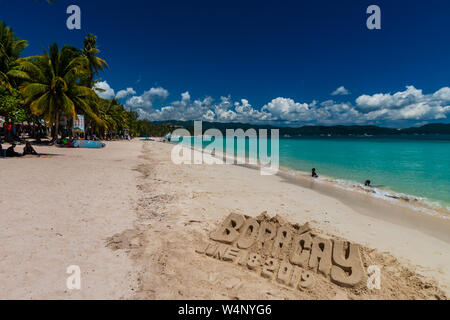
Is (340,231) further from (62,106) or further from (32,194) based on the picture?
(62,106)

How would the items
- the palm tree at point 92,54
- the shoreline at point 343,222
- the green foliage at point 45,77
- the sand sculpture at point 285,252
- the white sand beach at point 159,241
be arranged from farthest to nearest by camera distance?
the palm tree at point 92,54 < the green foliage at point 45,77 < the shoreline at point 343,222 < the sand sculpture at point 285,252 < the white sand beach at point 159,241

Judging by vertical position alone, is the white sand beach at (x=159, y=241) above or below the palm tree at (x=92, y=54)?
below

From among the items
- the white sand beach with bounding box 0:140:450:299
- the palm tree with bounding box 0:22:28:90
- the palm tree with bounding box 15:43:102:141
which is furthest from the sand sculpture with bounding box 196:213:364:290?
the palm tree with bounding box 0:22:28:90

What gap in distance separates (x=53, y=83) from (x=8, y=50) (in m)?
6.62

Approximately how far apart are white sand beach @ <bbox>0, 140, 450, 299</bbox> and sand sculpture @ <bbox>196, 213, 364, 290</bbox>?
16cm

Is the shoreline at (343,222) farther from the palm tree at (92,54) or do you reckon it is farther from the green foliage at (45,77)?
the palm tree at (92,54)

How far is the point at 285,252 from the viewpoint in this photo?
410 cm

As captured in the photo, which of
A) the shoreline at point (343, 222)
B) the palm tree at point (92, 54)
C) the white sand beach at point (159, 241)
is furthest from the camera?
the palm tree at point (92, 54)

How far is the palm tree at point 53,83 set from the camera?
800 inches

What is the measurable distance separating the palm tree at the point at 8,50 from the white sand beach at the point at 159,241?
60.9 feet

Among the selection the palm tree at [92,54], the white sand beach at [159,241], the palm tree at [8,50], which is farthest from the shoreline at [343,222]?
the palm tree at [92,54]

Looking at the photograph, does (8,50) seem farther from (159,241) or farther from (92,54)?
(159,241)

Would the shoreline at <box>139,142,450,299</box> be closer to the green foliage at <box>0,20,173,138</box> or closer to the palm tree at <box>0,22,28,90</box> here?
the green foliage at <box>0,20,173,138</box>
